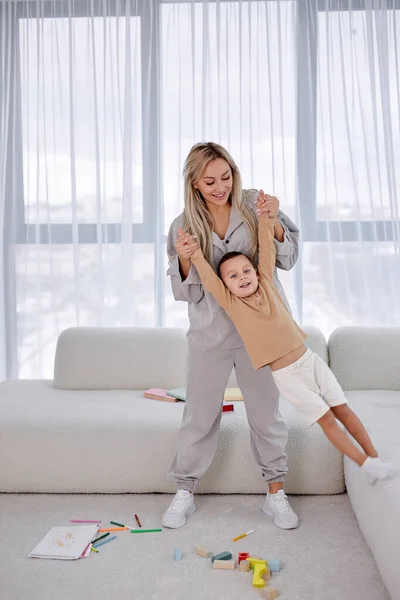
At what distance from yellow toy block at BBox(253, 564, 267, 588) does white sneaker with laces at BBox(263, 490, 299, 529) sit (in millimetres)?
341

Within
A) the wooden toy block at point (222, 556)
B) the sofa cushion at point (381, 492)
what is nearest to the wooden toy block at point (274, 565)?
the wooden toy block at point (222, 556)

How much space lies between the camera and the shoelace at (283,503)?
245 centimetres

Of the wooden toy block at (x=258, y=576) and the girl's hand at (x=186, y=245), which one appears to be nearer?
the wooden toy block at (x=258, y=576)

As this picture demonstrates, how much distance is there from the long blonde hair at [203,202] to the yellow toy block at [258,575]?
3.26ft

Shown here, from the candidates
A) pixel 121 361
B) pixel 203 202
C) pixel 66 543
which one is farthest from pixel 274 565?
pixel 121 361

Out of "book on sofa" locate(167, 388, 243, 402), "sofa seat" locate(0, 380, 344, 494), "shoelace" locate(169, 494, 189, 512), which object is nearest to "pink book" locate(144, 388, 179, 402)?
"book on sofa" locate(167, 388, 243, 402)

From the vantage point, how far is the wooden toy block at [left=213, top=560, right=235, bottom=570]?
2137mm

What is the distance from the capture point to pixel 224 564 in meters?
2.14

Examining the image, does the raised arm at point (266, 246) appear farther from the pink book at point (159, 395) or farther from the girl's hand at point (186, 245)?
the pink book at point (159, 395)

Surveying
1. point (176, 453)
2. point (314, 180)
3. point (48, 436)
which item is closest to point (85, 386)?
point (48, 436)

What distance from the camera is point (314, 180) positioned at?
12.6 feet

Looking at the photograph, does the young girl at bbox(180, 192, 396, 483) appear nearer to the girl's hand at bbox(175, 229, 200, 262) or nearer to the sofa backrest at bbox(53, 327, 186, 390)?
the girl's hand at bbox(175, 229, 200, 262)

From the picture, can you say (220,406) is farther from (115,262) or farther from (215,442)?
(115,262)

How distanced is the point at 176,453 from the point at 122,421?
0.85 ft
